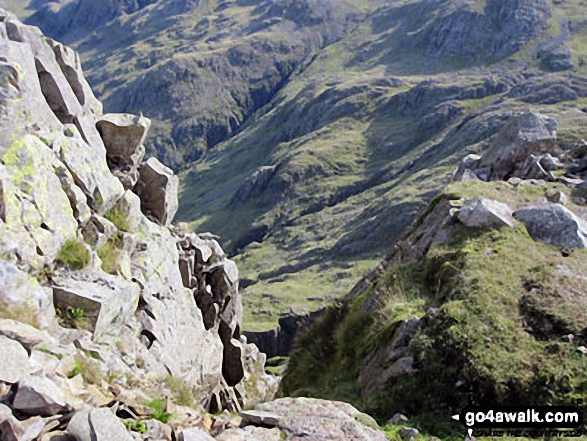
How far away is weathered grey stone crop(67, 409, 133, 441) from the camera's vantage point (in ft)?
28.9

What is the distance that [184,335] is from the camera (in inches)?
842

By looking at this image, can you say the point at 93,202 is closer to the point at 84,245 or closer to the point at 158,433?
the point at 84,245

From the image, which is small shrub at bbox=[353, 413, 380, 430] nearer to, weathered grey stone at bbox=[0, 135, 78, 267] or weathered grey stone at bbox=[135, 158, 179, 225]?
weathered grey stone at bbox=[0, 135, 78, 267]

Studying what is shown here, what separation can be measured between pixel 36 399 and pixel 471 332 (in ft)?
35.3

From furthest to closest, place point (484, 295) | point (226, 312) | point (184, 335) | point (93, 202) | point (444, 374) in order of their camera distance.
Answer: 1. point (226, 312)
2. point (184, 335)
3. point (93, 202)
4. point (484, 295)
5. point (444, 374)

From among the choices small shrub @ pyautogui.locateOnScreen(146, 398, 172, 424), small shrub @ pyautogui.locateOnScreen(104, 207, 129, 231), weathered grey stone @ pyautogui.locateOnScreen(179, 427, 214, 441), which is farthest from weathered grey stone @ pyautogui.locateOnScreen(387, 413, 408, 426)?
small shrub @ pyautogui.locateOnScreen(104, 207, 129, 231)

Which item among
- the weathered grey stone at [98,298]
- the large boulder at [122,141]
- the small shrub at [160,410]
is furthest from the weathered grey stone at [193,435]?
the large boulder at [122,141]

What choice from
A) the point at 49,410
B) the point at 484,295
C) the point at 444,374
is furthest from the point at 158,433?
the point at 484,295

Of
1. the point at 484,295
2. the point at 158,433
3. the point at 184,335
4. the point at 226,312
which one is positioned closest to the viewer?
the point at 158,433

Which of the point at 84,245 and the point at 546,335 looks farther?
the point at 84,245

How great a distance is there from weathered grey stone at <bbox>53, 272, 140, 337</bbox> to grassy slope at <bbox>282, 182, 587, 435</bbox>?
6740mm

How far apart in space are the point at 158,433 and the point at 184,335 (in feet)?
38.4

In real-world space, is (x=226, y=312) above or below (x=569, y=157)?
below

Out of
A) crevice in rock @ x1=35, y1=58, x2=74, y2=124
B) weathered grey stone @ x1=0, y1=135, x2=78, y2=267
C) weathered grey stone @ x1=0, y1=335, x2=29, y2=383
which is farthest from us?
crevice in rock @ x1=35, y1=58, x2=74, y2=124
